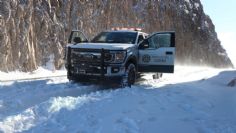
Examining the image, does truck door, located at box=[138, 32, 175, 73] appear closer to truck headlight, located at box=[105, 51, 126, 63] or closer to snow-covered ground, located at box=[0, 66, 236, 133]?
truck headlight, located at box=[105, 51, 126, 63]

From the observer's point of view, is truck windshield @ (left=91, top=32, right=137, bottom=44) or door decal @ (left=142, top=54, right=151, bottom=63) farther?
truck windshield @ (left=91, top=32, right=137, bottom=44)

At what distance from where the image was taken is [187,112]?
938cm

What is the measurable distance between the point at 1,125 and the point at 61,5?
59.1 ft

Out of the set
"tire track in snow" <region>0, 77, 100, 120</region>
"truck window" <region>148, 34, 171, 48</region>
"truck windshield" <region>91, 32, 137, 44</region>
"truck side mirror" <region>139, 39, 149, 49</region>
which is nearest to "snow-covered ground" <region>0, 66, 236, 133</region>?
"tire track in snow" <region>0, 77, 100, 120</region>

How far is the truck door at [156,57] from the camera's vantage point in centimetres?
1398

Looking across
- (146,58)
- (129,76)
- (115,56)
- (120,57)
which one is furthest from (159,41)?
(115,56)

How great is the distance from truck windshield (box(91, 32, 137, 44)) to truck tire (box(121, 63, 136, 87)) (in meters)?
1.05

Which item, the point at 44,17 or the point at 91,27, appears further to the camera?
the point at 91,27

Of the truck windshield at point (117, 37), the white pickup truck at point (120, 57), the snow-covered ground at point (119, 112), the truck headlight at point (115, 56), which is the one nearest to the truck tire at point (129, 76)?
the white pickup truck at point (120, 57)

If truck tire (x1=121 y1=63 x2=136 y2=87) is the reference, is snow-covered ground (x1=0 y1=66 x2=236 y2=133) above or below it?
below

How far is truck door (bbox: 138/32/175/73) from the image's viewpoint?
45.9 ft

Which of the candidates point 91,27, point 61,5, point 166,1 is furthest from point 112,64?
point 166,1

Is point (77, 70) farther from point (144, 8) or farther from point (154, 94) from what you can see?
point (144, 8)

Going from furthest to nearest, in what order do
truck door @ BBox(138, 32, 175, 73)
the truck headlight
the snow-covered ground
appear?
truck door @ BBox(138, 32, 175, 73), the truck headlight, the snow-covered ground
